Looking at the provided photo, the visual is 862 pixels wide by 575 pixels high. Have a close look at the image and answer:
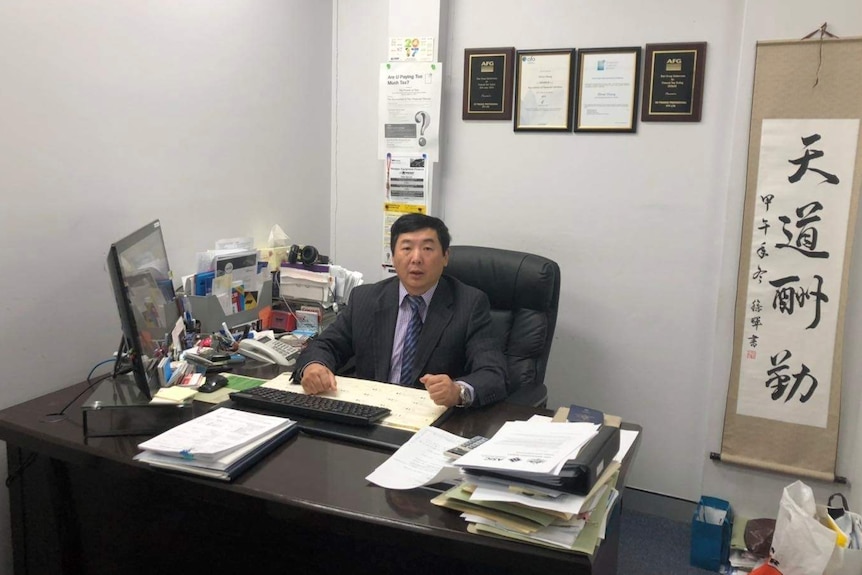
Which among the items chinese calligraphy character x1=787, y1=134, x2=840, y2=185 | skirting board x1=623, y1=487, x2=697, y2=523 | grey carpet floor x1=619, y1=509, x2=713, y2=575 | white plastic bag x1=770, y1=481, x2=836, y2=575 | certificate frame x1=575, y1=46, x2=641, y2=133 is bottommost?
grey carpet floor x1=619, y1=509, x2=713, y2=575

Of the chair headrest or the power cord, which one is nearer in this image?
the power cord

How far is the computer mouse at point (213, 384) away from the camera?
1.80 m

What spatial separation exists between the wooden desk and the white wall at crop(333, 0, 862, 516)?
1208 millimetres

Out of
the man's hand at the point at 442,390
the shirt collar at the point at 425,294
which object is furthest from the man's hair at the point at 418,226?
the man's hand at the point at 442,390

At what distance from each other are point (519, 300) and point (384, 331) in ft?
1.78

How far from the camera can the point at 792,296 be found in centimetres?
243

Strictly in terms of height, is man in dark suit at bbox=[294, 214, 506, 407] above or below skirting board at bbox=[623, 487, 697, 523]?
above

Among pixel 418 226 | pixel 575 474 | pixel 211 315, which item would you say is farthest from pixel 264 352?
pixel 575 474

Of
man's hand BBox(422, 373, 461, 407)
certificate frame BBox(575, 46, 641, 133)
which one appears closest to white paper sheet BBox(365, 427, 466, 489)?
man's hand BBox(422, 373, 461, 407)

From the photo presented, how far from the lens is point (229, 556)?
1477mm

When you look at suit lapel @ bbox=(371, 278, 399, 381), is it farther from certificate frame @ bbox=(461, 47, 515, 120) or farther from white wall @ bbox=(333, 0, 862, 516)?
certificate frame @ bbox=(461, 47, 515, 120)

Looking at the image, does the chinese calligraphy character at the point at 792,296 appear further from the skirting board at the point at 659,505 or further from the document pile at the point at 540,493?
the document pile at the point at 540,493

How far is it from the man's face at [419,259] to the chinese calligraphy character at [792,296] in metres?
1.30

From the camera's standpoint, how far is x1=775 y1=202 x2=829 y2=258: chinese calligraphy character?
Answer: 7.76ft
